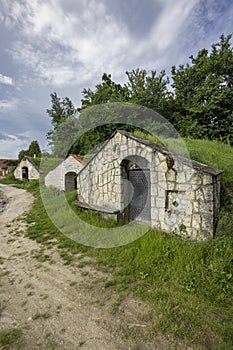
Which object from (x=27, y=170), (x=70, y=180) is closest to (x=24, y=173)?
(x=27, y=170)

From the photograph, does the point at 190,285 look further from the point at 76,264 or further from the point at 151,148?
the point at 151,148

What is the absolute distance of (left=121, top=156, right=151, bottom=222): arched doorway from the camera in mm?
5281

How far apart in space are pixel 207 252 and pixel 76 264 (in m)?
2.67

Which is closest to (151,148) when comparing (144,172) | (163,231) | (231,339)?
(144,172)

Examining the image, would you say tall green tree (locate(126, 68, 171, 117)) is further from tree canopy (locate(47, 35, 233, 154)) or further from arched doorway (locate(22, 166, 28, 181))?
arched doorway (locate(22, 166, 28, 181))

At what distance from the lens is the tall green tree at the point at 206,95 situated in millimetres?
14727

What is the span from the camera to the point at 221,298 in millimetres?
2504

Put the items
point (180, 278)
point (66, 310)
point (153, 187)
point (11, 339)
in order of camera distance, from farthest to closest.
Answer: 1. point (153, 187)
2. point (180, 278)
3. point (66, 310)
4. point (11, 339)

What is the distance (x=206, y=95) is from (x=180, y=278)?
16674 millimetres

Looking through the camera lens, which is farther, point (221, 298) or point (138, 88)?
point (138, 88)

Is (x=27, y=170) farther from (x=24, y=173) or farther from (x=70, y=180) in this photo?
(x=70, y=180)

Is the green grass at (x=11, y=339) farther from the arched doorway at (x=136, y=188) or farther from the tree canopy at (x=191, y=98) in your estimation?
the tree canopy at (x=191, y=98)

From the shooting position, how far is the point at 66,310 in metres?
2.47

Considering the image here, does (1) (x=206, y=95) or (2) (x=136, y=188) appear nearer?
(2) (x=136, y=188)
